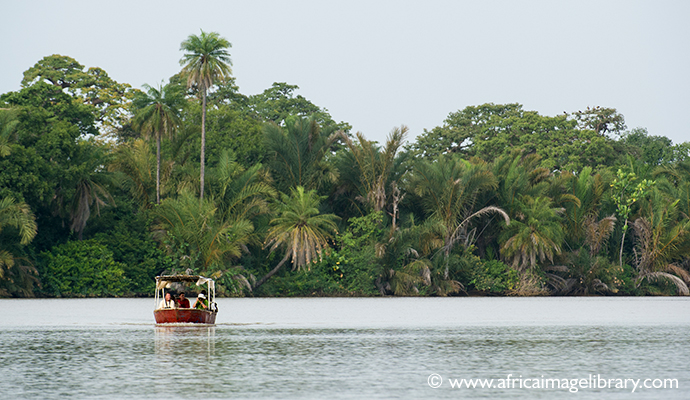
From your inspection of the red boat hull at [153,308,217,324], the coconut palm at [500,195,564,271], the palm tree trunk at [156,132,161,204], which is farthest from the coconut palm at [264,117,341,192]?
the red boat hull at [153,308,217,324]

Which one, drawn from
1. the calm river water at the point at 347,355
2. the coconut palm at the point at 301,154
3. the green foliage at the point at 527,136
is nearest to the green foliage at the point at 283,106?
the green foliage at the point at 527,136

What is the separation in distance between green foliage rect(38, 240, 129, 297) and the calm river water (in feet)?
28.9

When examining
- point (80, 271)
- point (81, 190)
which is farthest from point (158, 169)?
point (80, 271)

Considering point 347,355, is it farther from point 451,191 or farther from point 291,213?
point 451,191

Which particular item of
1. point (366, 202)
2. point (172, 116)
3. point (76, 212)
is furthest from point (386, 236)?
point (76, 212)

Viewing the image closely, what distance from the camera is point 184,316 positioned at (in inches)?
1091

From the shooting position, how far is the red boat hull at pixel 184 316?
2762 centimetres

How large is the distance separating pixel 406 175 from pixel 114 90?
1141 inches

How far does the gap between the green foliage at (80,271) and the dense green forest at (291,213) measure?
0.08 meters

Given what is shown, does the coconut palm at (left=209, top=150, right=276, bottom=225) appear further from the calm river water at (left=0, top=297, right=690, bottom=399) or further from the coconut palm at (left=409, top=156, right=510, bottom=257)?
the calm river water at (left=0, top=297, right=690, bottom=399)

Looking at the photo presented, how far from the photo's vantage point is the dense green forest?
143ft

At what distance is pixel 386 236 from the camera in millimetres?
47562
